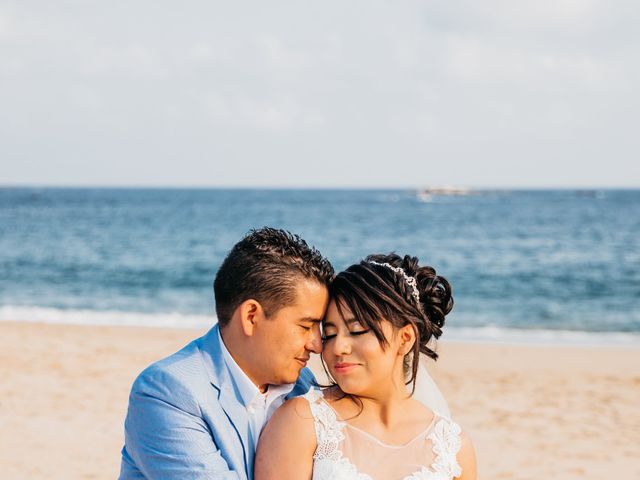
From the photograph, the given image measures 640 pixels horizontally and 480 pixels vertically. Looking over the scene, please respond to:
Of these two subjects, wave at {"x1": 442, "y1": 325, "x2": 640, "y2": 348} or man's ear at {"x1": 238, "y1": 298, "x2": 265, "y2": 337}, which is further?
wave at {"x1": 442, "y1": 325, "x2": 640, "y2": 348}

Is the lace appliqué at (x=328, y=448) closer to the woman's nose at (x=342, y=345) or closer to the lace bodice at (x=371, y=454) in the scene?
the lace bodice at (x=371, y=454)

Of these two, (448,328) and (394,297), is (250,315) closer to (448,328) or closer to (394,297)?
(394,297)

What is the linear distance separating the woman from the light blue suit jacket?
16 centimetres

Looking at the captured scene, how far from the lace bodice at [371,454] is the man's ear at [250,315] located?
365 millimetres

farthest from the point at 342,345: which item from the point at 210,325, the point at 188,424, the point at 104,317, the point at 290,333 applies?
the point at 104,317

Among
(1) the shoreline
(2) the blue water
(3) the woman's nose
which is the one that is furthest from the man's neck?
(2) the blue water

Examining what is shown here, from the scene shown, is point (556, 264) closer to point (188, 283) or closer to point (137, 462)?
point (188, 283)

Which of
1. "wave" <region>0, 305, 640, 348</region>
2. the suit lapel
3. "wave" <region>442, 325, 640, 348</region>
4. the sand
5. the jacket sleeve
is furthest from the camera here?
"wave" <region>0, 305, 640, 348</region>

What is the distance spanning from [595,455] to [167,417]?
18.7 ft

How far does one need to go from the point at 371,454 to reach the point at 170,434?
0.75 m

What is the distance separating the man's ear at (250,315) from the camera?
290 cm

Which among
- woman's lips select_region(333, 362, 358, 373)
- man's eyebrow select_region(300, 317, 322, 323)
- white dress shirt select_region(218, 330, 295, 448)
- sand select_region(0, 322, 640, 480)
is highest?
man's eyebrow select_region(300, 317, 322, 323)

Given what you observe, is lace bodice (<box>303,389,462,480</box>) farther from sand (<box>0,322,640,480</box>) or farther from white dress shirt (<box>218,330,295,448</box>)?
sand (<box>0,322,640,480</box>)

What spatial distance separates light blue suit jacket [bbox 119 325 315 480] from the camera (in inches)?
106
